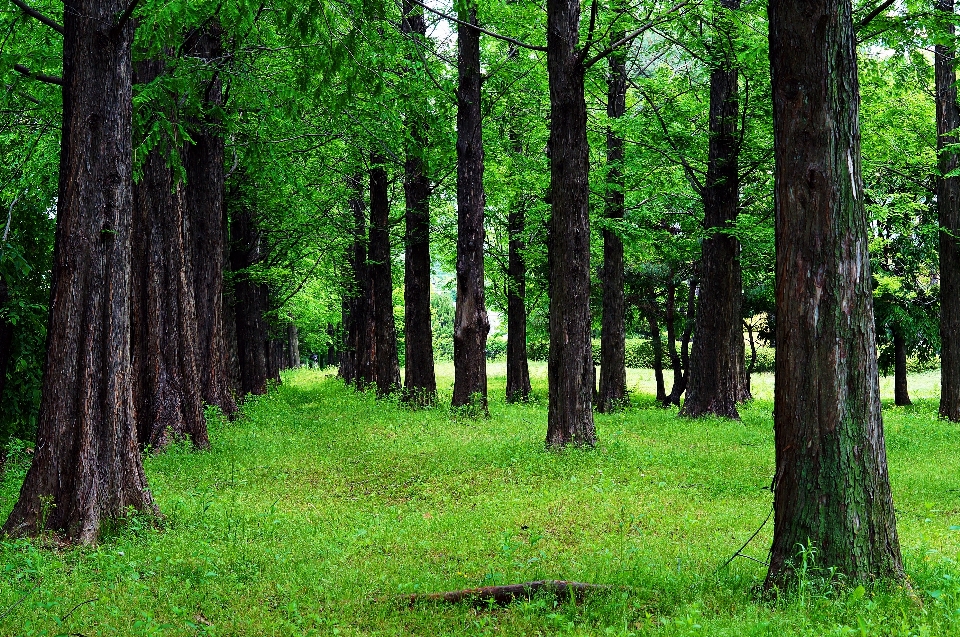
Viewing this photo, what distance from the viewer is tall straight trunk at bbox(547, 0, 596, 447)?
12.3m

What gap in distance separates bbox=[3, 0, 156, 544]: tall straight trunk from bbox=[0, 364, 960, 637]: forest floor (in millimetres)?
530

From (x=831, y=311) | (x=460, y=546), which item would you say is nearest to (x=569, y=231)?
(x=460, y=546)

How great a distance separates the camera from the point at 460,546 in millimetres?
7445

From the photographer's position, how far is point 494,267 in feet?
91.3

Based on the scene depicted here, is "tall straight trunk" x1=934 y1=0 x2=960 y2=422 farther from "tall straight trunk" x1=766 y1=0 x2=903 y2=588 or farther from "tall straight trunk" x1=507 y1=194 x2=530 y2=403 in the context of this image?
"tall straight trunk" x1=766 y1=0 x2=903 y2=588

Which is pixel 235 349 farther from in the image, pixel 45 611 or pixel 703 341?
pixel 45 611

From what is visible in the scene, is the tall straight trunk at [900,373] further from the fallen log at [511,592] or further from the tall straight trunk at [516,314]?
the fallen log at [511,592]

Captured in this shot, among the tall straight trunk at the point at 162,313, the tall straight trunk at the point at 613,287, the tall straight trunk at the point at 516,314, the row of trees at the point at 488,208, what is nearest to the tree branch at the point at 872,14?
the row of trees at the point at 488,208

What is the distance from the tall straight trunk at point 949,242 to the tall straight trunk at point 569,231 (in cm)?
1102

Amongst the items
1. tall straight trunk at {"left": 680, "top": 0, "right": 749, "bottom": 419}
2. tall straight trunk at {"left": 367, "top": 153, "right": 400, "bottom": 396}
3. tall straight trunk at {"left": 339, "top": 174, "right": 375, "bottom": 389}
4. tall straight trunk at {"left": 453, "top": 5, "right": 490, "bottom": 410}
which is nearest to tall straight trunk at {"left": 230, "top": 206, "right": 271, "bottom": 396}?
tall straight trunk at {"left": 339, "top": 174, "right": 375, "bottom": 389}

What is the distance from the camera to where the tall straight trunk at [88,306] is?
755 cm

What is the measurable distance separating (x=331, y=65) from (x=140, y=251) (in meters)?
5.73

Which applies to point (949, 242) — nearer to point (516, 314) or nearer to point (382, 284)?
point (516, 314)

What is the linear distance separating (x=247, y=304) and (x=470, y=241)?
36.6 ft
